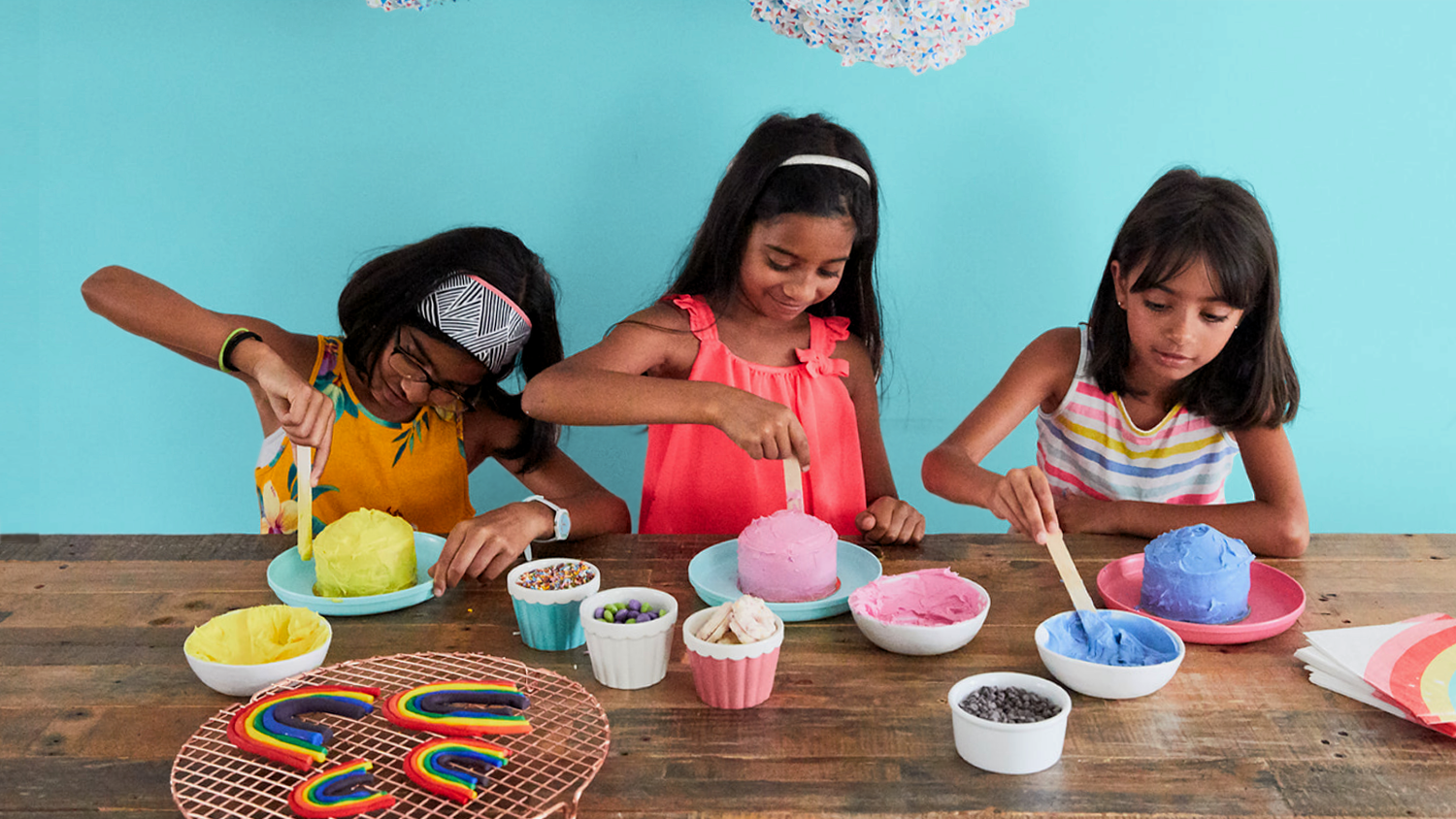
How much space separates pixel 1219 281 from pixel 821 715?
1.15 m

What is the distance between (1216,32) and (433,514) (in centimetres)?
220

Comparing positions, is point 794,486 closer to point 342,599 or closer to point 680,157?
point 342,599

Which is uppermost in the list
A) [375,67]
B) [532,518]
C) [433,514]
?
[375,67]

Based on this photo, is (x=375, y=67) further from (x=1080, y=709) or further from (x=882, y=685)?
(x=1080, y=709)

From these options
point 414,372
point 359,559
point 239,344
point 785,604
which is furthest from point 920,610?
point 239,344

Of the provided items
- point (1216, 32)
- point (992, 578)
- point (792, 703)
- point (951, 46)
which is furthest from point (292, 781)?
point (1216, 32)

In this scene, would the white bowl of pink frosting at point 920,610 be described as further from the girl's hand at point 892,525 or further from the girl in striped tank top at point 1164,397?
the girl's hand at point 892,525

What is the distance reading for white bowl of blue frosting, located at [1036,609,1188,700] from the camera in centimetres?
124

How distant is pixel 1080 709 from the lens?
1.24 meters

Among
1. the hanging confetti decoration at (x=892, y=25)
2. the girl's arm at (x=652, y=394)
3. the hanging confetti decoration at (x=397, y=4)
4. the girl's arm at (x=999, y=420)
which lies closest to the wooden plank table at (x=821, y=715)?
the girl's arm at (x=999, y=420)

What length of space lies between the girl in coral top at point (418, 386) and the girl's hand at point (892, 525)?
49cm

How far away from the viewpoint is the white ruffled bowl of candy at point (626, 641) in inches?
49.8

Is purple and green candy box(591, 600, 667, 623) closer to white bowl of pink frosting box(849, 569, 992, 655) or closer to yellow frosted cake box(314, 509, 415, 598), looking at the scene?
white bowl of pink frosting box(849, 569, 992, 655)

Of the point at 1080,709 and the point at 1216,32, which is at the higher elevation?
the point at 1216,32
